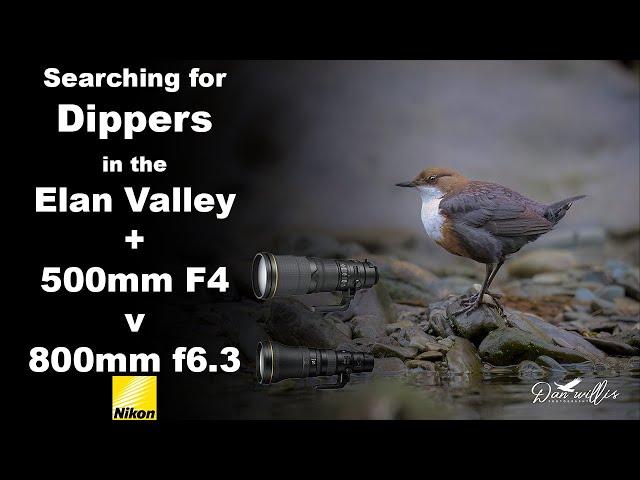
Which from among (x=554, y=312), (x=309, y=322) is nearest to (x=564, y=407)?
(x=309, y=322)

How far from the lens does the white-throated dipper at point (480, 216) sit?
222 inches

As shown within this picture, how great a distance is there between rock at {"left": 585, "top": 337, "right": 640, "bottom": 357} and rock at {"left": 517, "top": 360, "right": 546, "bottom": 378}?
764 millimetres

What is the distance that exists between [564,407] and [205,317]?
2566mm

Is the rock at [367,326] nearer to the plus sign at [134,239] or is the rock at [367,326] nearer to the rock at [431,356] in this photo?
the rock at [431,356]

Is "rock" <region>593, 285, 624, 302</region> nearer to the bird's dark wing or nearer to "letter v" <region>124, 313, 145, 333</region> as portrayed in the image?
the bird's dark wing

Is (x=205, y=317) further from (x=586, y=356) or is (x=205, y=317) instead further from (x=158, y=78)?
(x=586, y=356)

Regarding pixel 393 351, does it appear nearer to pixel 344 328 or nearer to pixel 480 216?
pixel 344 328

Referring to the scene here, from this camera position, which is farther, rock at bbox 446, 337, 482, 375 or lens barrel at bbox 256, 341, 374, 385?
rock at bbox 446, 337, 482, 375

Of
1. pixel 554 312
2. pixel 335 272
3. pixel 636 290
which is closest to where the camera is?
pixel 335 272

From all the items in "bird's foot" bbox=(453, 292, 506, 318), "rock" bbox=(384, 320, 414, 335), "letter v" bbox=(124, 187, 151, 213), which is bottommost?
"rock" bbox=(384, 320, 414, 335)

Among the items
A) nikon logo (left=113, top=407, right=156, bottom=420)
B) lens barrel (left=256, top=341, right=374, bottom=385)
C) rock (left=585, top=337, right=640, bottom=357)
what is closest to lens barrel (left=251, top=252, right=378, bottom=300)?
lens barrel (left=256, top=341, right=374, bottom=385)

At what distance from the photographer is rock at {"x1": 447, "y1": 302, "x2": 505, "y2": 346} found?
224 inches

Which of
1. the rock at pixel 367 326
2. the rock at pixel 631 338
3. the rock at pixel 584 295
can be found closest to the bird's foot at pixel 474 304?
the rock at pixel 367 326

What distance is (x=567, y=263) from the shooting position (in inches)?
324
